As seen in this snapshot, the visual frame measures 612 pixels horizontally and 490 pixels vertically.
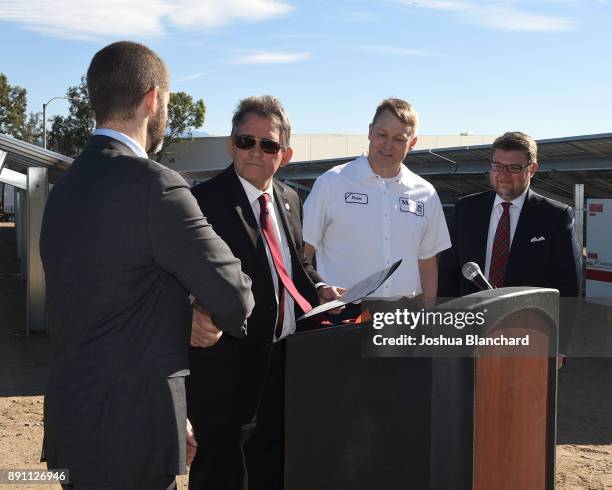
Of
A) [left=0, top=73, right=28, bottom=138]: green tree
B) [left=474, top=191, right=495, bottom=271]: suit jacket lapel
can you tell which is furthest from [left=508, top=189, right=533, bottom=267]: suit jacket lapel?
[left=0, top=73, right=28, bottom=138]: green tree

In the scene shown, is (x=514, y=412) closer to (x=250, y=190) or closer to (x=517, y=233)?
(x=250, y=190)

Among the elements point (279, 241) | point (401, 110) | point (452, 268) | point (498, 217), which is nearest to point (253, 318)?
point (279, 241)

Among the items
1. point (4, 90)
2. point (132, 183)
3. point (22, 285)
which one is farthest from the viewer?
point (4, 90)

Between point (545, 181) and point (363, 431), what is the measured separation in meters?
16.6

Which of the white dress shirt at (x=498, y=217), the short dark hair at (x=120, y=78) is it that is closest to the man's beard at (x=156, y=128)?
the short dark hair at (x=120, y=78)

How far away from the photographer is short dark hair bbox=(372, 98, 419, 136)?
12.5 feet

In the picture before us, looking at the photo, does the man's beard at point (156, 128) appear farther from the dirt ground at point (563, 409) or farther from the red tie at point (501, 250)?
the dirt ground at point (563, 409)

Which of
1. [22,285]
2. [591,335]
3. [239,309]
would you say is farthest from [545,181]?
[239,309]

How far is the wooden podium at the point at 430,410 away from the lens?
2.12m

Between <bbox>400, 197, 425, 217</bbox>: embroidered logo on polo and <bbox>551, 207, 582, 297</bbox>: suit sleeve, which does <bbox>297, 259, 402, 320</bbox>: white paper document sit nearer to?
<bbox>400, 197, 425, 217</bbox>: embroidered logo on polo

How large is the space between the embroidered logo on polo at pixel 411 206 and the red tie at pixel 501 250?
50cm

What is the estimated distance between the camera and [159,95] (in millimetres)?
2168

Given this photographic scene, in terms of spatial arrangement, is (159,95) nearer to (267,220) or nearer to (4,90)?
(267,220)

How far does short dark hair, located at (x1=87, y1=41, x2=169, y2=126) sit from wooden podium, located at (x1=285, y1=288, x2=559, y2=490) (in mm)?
904
